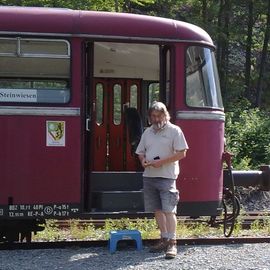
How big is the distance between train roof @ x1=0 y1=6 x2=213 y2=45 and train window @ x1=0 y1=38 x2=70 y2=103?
16cm

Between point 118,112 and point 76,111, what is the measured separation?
2104mm

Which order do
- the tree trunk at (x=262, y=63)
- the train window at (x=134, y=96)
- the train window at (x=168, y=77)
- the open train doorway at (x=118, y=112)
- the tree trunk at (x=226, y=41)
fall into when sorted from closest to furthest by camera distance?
1. the open train doorway at (x=118, y=112)
2. the train window at (x=168, y=77)
3. the train window at (x=134, y=96)
4. the tree trunk at (x=226, y=41)
5. the tree trunk at (x=262, y=63)

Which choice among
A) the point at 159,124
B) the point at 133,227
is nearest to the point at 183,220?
the point at 133,227

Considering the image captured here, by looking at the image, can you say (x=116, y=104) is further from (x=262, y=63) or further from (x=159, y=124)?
(x=262, y=63)

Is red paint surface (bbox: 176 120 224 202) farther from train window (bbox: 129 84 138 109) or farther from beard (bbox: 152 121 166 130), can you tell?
train window (bbox: 129 84 138 109)

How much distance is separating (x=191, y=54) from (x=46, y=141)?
7.07 feet

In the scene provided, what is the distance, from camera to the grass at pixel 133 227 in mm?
8680

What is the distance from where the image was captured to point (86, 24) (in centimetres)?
734

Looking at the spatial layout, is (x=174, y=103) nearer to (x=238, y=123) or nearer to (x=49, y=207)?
(x=49, y=207)

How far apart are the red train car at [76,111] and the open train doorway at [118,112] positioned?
2cm

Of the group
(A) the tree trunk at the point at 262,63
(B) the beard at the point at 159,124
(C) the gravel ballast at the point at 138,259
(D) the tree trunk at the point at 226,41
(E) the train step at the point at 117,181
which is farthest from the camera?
(A) the tree trunk at the point at 262,63

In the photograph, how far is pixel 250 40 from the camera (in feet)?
107

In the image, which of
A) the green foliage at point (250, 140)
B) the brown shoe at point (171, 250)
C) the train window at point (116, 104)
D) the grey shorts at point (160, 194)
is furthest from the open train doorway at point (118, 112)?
the green foliage at point (250, 140)

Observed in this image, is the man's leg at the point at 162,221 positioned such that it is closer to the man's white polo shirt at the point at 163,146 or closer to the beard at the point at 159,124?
the man's white polo shirt at the point at 163,146
